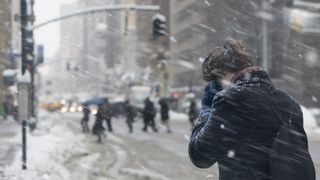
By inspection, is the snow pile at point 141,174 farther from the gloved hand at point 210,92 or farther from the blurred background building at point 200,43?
the gloved hand at point 210,92

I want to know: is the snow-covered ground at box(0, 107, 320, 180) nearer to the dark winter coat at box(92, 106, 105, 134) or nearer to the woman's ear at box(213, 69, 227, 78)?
the dark winter coat at box(92, 106, 105, 134)

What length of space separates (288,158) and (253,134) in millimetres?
177

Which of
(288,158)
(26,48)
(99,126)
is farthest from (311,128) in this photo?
(288,158)

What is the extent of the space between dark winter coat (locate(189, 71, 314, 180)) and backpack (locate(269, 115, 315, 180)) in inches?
1.0

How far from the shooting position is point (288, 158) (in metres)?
2.48

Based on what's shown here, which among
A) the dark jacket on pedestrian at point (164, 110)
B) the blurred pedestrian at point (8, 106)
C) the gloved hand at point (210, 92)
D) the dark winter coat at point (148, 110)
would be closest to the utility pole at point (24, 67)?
the gloved hand at point (210, 92)

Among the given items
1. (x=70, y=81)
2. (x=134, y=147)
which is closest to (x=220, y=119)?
(x=134, y=147)

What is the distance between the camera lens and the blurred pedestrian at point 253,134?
8.21 feet

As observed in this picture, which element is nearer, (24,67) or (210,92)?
(210,92)

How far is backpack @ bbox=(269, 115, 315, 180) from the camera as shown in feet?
8.14

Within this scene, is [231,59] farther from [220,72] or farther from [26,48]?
[26,48]

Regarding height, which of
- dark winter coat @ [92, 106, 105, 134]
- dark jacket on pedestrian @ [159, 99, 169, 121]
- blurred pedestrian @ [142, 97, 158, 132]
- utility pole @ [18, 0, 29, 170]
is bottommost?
blurred pedestrian @ [142, 97, 158, 132]

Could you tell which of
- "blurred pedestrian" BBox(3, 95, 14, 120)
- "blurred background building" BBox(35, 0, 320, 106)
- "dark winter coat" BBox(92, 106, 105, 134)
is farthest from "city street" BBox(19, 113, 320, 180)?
"blurred pedestrian" BBox(3, 95, 14, 120)

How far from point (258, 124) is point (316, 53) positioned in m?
37.1
